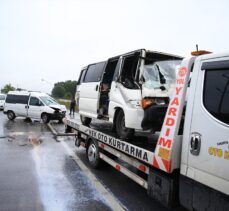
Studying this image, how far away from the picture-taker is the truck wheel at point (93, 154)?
18.9ft

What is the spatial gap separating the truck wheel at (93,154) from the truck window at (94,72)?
1.80m

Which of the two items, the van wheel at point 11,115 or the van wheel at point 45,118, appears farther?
the van wheel at point 11,115

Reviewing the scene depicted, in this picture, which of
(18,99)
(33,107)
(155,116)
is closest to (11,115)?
(18,99)

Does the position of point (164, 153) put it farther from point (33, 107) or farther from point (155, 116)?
point (33, 107)

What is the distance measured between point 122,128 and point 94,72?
249 cm

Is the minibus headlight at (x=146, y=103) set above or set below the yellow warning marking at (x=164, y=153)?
above

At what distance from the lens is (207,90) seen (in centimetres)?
286

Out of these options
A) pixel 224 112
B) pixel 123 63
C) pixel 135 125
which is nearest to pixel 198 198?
pixel 224 112

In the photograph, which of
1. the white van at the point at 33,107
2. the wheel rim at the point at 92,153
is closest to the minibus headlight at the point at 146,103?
the wheel rim at the point at 92,153

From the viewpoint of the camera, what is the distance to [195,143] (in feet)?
9.36

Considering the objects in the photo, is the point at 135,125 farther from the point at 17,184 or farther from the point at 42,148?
the point at 42,148

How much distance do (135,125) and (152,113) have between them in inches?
25.7

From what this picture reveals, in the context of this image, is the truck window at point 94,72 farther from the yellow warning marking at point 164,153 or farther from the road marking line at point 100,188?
the yellow warning marking at point 164,153

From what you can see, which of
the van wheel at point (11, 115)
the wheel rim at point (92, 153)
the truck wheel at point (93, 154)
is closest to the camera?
the truck wheel at point (93, 154)
